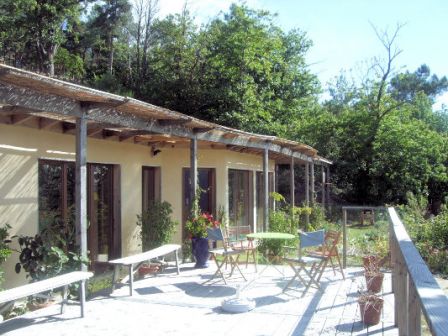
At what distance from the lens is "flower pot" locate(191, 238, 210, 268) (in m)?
8.59

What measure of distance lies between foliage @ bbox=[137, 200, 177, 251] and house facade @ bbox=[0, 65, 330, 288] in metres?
0.42

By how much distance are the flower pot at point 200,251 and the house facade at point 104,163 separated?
26.5 inches

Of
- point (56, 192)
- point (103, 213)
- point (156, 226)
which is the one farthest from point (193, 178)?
point (56, 192)

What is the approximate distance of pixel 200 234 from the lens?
8.45m

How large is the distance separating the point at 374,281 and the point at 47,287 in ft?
12.6

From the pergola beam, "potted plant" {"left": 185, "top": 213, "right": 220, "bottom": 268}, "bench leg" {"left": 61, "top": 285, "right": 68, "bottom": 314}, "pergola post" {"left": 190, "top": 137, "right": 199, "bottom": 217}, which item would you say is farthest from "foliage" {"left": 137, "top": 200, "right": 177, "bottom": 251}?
"bench leg" {"left": 61, "top": 285, "right": 68, "bottom": 314}

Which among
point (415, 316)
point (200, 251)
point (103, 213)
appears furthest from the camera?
point (103, 213)

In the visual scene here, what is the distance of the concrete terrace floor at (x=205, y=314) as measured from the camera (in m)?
5.08

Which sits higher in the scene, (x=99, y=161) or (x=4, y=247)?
(x=99, y=161)

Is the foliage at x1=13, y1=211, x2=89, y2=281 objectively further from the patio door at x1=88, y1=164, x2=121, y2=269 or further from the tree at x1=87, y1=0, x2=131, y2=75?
the tree at x1=87, y1=0, x2=131, y2=75

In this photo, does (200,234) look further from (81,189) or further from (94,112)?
(94,112)

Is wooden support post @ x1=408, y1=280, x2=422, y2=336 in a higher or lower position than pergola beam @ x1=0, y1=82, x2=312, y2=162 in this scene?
lower

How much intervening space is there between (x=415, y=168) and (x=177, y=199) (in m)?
12.7

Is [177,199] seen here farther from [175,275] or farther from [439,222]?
[439,222]
